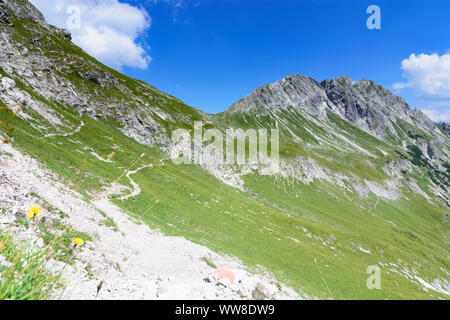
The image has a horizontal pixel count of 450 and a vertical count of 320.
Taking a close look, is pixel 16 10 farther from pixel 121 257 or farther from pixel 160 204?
pixel 121 257

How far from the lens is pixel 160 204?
110 ft

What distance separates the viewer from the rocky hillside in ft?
41.6

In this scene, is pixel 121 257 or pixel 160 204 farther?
pixel 160 204

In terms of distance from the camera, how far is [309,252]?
128ft

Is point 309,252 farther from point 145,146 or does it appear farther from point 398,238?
point 398,238

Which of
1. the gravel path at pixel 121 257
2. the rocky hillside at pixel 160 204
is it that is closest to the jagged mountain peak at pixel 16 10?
the rocky hillside at pixel 160 204

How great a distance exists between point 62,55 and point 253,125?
444 feet

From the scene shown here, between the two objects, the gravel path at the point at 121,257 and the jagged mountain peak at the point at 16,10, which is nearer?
the gravel path at the point at 121,257

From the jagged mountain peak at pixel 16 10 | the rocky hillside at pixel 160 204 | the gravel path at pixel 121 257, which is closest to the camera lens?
the gravel path at pixel 121 257

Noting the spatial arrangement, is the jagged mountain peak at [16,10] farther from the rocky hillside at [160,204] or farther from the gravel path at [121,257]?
the gravel path at [121,257]

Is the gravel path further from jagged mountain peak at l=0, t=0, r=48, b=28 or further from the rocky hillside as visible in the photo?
jagged mountain peak at l=0, t=0, r=48, b=28

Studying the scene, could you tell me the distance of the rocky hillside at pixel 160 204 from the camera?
1268 centimetres

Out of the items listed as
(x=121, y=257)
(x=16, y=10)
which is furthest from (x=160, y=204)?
(x=16, y=10)

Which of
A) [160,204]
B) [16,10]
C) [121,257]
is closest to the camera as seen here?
[121,257]
